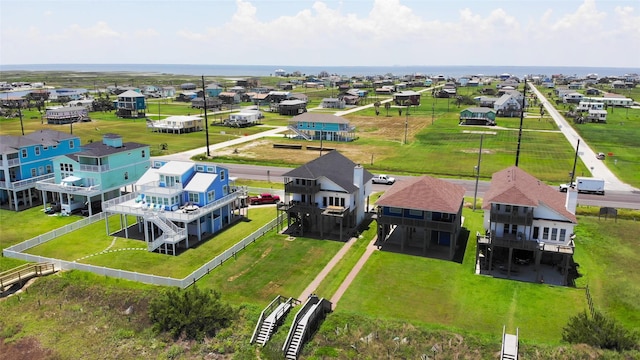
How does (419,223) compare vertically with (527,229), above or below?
below

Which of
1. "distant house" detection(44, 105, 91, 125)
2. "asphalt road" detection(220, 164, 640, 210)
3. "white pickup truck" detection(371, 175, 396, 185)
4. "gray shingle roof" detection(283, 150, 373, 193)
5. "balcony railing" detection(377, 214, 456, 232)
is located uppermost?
"gray shingle roof" detection(283, 150, 373, 193)

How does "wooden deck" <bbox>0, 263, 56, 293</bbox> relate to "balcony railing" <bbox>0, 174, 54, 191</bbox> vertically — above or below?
below

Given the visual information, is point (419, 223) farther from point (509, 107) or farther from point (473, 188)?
point (509, 107)

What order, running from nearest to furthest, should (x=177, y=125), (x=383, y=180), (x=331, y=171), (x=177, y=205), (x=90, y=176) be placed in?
(x=177, y=205) → (x=331, y=171) → (x=90, y=176) → (x=383, y=180) → (x=177, y=125)

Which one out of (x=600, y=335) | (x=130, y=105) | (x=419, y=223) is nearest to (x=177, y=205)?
(x=419, y=223)

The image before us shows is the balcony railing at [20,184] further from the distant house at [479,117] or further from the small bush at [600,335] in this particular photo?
the distant house at [479,117]

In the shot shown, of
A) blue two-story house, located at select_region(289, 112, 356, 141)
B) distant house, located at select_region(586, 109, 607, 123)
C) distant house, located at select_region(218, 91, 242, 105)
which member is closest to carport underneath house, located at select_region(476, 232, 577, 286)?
blue two-story house, located at select_region(289, 112, 356, 141)

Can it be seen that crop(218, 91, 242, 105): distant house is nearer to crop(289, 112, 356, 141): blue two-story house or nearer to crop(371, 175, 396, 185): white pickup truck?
crop(289, 112, 356, 141): blue two-story house

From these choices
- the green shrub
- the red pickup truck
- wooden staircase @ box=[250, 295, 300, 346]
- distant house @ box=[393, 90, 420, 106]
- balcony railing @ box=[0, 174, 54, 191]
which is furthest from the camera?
distant house @ box=[393, 90, 420, 106]
